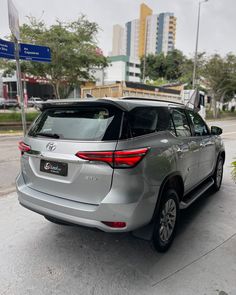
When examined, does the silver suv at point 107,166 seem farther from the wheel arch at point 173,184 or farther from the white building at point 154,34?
the white building at point 154,34

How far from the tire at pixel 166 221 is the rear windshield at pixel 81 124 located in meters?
0.97

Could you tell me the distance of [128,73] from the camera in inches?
2943

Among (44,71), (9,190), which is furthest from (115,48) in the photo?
(9,190)

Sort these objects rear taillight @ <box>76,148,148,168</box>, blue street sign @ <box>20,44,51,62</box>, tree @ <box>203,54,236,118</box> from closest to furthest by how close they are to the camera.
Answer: rear taillight @ <box>76,148,148,168</box>
blue street sign @ <box>20,44,51,62</box>
tree @ <box>203,54,236,118</box>

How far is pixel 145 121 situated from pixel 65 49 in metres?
14.7

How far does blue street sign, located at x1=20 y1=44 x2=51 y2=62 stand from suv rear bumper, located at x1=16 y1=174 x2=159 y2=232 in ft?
17.6

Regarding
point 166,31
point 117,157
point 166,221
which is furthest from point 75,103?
point 166,31

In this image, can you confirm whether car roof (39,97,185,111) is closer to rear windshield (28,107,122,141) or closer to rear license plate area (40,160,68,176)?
rear windshield (28,107,122,141)

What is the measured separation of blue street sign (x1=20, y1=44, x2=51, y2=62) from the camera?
6763 mm

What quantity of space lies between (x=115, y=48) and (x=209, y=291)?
457ft

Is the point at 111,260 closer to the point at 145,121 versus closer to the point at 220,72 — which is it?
the point at 145,121

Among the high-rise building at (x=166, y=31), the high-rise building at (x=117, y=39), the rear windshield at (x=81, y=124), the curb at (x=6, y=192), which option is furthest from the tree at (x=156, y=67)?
the high-rise building at (x=117, y=39)

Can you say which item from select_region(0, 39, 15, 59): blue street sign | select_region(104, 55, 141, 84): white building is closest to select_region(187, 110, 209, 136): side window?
select_region(0, 39, 15, 59): blue street sign

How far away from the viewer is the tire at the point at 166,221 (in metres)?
2.71
